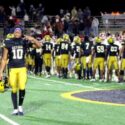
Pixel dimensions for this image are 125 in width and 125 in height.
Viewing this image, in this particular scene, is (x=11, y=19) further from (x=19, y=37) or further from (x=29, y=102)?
(x=19, y=37)

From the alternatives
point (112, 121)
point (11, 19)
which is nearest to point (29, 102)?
point (112, 121)

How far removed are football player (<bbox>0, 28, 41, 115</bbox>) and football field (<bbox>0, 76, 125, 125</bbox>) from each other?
0.40m

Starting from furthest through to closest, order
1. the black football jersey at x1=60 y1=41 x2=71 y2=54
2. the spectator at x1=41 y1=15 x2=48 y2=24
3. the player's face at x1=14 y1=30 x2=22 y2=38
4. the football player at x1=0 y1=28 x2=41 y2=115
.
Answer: the spectator at x1=41 y1=15 x2=48 y2=24
the black football jersey at x1=60 y1=41 x2=71 y2=54
the player's face at x1=14 y1=30 x2=22 y2=38
the football player at x1=0 y1=28 x2=41 y2=115

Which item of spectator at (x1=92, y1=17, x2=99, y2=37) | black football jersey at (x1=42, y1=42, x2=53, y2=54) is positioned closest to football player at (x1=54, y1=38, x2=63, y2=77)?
black football jersey at (x1=42, y1=42, x2=53, y2=54)

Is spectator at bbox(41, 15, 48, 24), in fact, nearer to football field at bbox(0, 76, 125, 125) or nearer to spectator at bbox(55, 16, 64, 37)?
spectator at bbox(55, 16, 64, 37)

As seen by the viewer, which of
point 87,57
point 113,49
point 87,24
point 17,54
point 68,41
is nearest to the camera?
point 17,54

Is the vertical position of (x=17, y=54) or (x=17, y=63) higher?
(x=17, y=54)

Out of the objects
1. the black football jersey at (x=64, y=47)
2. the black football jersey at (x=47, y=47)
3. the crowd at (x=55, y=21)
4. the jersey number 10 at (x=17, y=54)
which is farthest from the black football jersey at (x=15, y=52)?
A: the crowd at (x=55, y=21)

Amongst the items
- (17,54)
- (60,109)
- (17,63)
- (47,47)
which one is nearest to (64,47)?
(47,47)

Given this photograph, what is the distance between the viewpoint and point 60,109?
40.9ft

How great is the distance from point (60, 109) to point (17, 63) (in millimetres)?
1597

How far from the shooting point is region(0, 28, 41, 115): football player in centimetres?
1155

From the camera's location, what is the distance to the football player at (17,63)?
11.6 meters

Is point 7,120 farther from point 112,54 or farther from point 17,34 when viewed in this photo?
point 112,54
